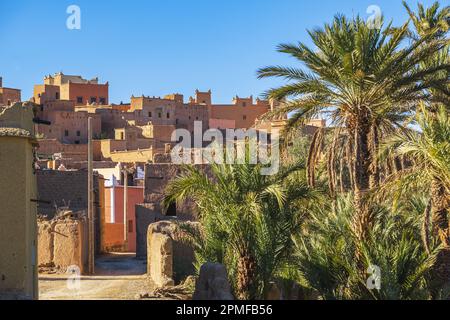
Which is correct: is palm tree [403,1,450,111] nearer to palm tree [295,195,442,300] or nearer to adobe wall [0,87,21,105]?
palm tree [295,195,442,300]

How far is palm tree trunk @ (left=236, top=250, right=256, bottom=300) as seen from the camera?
43.5 feet

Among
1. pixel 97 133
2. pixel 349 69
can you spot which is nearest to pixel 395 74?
pixel 349 69

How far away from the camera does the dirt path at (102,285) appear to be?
16.9 metres

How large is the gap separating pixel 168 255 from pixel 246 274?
16.5ft

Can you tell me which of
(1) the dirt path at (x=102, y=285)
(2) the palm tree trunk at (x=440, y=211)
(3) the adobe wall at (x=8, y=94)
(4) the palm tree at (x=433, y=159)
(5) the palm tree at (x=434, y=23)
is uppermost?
(3) the adobe wall at (x=8, y=94)

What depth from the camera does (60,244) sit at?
67.2 ft

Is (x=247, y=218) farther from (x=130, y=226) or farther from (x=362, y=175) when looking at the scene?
(x=130, y=226)

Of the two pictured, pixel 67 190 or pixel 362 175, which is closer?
pixel 362 175

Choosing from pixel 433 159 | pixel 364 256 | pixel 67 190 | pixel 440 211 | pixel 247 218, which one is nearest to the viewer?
pixel 433 159

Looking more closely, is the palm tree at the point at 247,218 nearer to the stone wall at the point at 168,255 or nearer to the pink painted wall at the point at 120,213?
the stone wall at the point at 168,255

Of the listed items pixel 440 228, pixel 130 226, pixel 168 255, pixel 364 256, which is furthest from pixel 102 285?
pixel 130 226

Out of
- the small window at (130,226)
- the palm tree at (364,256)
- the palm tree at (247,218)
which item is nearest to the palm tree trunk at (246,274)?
the palm tree at (247,218)

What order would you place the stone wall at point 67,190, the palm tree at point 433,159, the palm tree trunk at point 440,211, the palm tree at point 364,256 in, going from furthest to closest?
the stone wall at point 67,190 < the palm tree trunk at point 440,211 < the palm tree at point 364,256 < the palm tree at point 433,159
